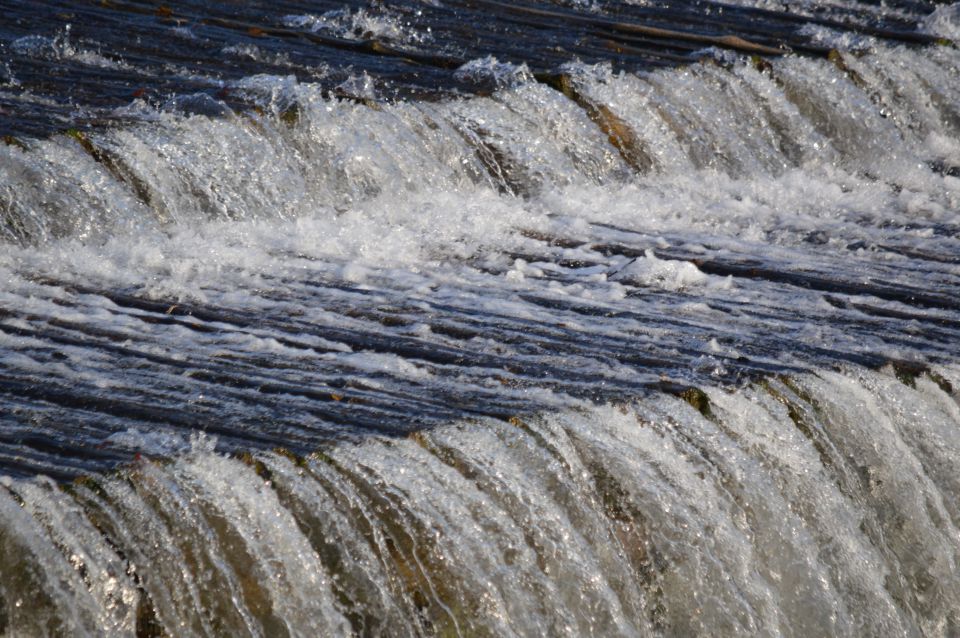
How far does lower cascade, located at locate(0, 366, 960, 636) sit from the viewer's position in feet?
11.3

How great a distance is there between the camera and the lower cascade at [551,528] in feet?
11.3

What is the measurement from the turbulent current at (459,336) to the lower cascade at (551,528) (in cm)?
1

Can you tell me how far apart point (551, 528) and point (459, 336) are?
1.26m

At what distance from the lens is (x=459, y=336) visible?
5078 millimetres

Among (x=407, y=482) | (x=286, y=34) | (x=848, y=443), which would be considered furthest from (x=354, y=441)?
(x=286, y=34)

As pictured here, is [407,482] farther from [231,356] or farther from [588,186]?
[588,186]

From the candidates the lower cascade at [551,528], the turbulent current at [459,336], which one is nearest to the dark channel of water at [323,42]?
the turbulent current at [459,336]

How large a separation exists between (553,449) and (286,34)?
204 inches

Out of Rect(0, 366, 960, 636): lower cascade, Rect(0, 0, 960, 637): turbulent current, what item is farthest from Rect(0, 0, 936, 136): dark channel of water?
Rect(0, 366, 960, 636): lower cascade

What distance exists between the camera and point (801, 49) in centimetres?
950

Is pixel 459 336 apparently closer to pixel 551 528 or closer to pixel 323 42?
pixel 551 528

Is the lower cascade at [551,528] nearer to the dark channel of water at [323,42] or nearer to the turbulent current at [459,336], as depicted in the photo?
the turbulent current at [459,336]

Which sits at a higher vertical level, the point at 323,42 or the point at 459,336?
the point at 323,42

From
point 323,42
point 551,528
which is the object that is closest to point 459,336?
point 551,528
